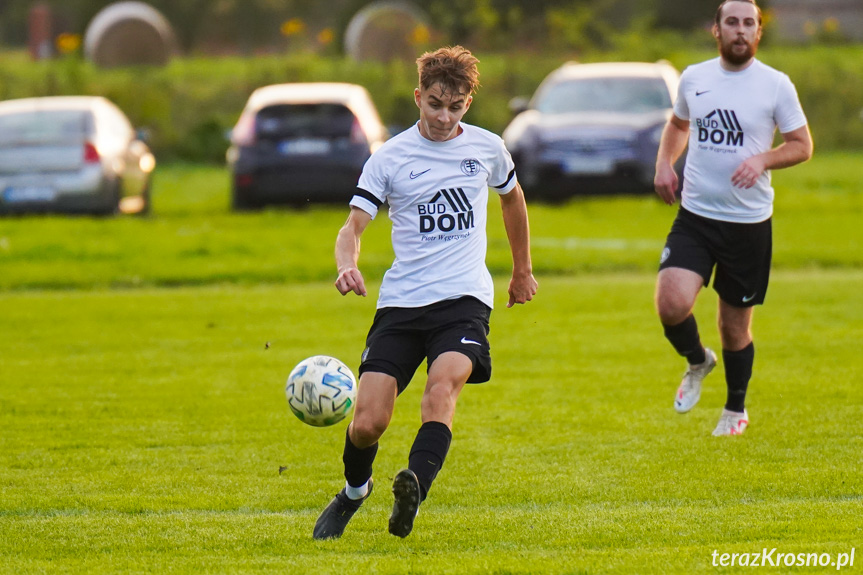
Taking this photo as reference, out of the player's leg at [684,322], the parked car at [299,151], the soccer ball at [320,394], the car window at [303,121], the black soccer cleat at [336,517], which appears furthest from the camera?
the car window at [303,121]

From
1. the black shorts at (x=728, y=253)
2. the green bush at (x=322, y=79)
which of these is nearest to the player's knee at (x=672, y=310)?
the black shorts at (x=728, y=253)

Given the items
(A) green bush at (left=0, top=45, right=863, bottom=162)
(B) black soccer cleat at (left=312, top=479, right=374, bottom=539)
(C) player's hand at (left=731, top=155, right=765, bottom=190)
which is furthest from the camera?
(A) green bush at (left=0, top=45, right=863, bottom=162)

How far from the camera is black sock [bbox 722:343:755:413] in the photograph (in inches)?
298

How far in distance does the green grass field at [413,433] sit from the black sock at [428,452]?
0.94 feet

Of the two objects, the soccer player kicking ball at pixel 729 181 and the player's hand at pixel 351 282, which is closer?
the player's hand at pixel 351 282

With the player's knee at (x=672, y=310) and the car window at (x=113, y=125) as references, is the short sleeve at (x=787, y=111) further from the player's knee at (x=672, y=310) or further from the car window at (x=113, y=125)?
the car window at (x=113, y=125)

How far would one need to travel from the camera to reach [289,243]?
651 inches

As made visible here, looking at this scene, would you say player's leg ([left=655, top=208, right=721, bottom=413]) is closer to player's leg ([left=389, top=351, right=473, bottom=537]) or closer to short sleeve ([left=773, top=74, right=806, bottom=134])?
short sleeve ([left=773, top=74, right=806, bottom=134])

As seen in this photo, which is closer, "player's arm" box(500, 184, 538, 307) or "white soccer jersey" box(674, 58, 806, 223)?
"player's arm" box(500, 184, 538, 307)

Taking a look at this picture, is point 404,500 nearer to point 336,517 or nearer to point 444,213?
point 336,517

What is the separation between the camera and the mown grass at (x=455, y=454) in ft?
17.6

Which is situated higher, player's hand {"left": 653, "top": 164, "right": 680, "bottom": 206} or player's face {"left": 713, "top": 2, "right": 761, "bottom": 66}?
player's face {"left": 713, "top": 2, "right": 761, "bottom": 66}

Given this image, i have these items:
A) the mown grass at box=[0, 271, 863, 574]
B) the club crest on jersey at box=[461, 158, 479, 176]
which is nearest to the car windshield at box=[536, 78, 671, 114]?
the mown grass at box=[0, 271, 863, 574]

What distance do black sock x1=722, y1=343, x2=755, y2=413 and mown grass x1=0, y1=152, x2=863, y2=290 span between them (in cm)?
731
